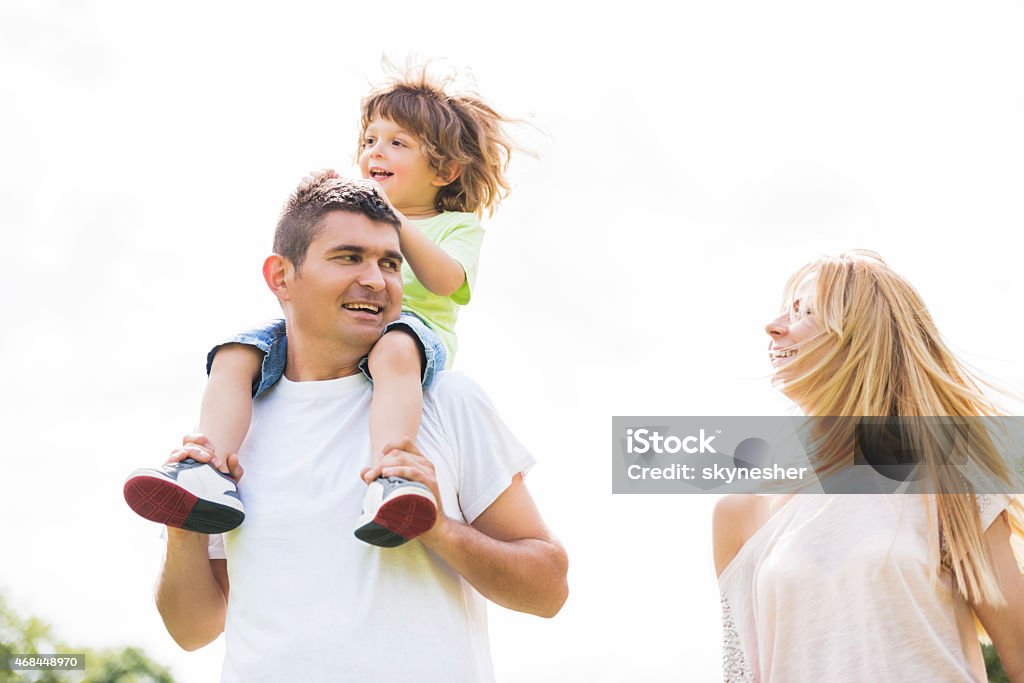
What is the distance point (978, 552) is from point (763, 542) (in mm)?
671

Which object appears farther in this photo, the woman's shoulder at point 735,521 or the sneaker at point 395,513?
the woman's shoulder at point 735,521

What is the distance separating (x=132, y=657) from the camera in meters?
18.8

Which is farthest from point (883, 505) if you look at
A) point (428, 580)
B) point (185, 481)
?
point (185, 481)

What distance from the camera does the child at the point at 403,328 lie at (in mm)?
3150

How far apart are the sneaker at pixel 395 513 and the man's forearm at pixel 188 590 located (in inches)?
25.8

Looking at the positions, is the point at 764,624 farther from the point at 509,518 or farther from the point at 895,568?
the point at 509,518

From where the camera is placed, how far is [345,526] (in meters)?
3.23

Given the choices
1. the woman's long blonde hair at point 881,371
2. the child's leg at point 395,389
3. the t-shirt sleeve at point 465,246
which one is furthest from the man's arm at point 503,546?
the t-shirt sleeve at point 465,246

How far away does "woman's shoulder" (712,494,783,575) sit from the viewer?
147 inches

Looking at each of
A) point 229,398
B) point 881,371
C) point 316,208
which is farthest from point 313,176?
point 881,371

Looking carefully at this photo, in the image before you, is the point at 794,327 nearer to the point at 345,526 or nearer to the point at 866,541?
the point at 866,541

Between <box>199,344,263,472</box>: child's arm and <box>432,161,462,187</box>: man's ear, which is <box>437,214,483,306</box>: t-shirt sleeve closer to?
<box>432,161,462,187</box>: man's ear

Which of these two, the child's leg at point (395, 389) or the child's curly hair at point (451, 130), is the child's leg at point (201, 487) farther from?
the child's curly hair at point (451, 130)
